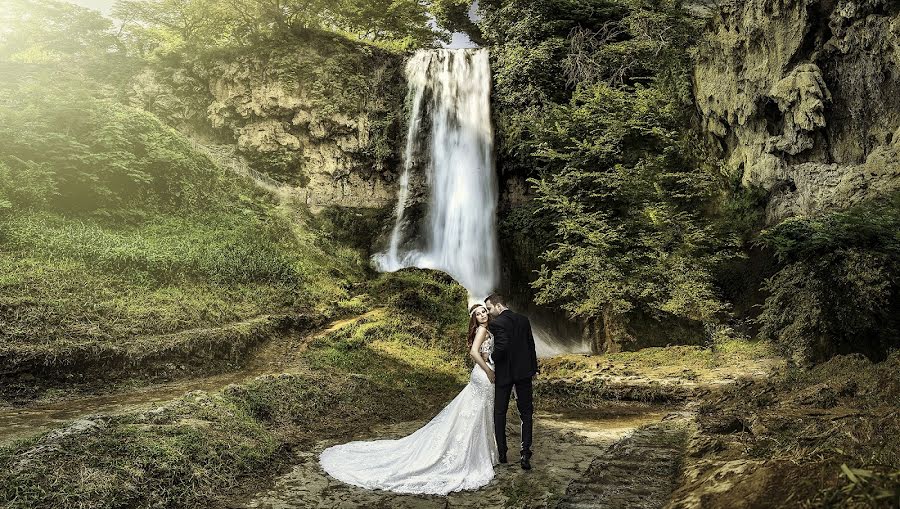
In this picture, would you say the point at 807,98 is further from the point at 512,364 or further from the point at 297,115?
the point at 297,115

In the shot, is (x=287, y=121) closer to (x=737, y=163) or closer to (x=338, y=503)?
(x=737, y=163)

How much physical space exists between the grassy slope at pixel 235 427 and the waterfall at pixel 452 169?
5.32 metres

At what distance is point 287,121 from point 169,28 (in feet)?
24.1

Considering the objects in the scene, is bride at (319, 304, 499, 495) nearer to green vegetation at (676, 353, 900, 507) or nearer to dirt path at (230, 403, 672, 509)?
dirt path at (230, 403, 672, 509)

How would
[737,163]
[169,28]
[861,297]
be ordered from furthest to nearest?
[169,28]
[737,163]
[861,297]

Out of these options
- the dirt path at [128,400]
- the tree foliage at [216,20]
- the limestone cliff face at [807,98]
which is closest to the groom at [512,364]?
the dirt path at [128,400]

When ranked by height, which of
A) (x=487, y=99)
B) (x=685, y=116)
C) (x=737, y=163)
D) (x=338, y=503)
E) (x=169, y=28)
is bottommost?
(x=338, y=503)

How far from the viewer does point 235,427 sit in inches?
270

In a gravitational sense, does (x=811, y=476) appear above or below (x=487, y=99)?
below

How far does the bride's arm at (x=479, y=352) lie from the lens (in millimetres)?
5836

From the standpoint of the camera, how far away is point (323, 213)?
2033cm

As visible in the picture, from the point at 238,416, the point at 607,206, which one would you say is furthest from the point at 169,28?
the point at 238,416

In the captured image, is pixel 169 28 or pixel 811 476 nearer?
pixel 811 476

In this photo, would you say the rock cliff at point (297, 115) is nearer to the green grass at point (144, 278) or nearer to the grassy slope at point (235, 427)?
the green grass at point (144, 278)
